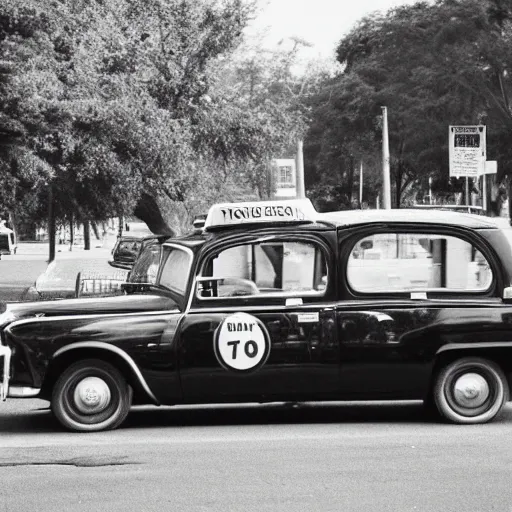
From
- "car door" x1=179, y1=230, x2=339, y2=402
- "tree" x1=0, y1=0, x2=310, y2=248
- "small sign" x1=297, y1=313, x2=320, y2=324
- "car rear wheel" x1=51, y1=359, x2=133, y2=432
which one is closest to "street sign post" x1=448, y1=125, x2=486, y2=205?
"tree" x1=0, y1=0, x2=310, y2=248

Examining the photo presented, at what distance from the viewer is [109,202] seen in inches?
1075

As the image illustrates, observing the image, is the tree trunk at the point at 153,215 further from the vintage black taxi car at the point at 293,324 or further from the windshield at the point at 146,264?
the vintage black taxi car at the point at 293,324

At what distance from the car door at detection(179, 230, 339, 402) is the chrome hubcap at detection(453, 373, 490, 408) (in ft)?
3.26

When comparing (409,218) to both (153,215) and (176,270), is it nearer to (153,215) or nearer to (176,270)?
(176,270)

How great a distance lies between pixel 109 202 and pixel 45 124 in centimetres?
608

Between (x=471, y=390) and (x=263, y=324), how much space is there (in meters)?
1.73

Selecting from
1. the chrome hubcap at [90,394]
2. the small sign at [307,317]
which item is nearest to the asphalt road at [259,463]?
the chrome hubcap at [90,394]

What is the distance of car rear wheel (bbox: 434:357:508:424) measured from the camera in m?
9.57

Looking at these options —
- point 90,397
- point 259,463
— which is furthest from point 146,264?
point 259,463

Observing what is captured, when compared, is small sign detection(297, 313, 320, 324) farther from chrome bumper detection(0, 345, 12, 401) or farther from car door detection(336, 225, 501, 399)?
chrome bumper detection(0, 345, 12, 401)

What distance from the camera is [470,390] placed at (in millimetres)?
9609

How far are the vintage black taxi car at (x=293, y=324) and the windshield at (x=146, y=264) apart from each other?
5103mm

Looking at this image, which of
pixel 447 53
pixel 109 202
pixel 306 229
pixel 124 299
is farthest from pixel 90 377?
pixel 447 53

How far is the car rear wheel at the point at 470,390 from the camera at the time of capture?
377 inches
